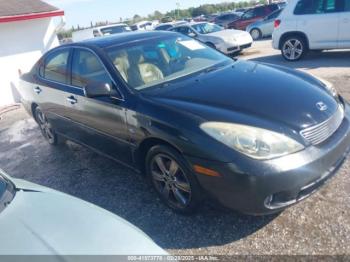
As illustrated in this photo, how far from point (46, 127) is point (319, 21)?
6.84m

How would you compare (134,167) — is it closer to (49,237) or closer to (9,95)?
(49,237)

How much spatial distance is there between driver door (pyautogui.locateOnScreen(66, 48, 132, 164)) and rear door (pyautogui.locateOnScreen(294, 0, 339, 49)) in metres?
6.62

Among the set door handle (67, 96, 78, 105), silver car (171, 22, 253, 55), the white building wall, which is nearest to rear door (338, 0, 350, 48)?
silver car (171, 22, 253, 55)

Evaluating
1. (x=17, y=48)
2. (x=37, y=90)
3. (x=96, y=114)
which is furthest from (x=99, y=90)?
(x=17, y=48)

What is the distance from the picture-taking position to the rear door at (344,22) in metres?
8.31

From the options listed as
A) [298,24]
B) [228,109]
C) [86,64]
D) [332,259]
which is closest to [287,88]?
[228,109]

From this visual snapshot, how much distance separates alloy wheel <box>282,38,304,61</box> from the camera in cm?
927

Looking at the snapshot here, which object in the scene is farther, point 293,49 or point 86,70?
point 293,49

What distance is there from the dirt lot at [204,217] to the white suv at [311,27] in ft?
19.0

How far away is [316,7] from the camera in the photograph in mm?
8742

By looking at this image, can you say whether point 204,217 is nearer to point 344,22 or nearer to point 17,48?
Answer: point 344,22

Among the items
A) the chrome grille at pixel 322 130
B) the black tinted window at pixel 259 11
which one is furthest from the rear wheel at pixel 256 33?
the chrome grille at pixel 322 130

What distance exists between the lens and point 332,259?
2527mm

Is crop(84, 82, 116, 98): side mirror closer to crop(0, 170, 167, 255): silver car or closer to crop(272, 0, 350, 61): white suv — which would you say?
crop(0, 170, 167, 255): silver car
